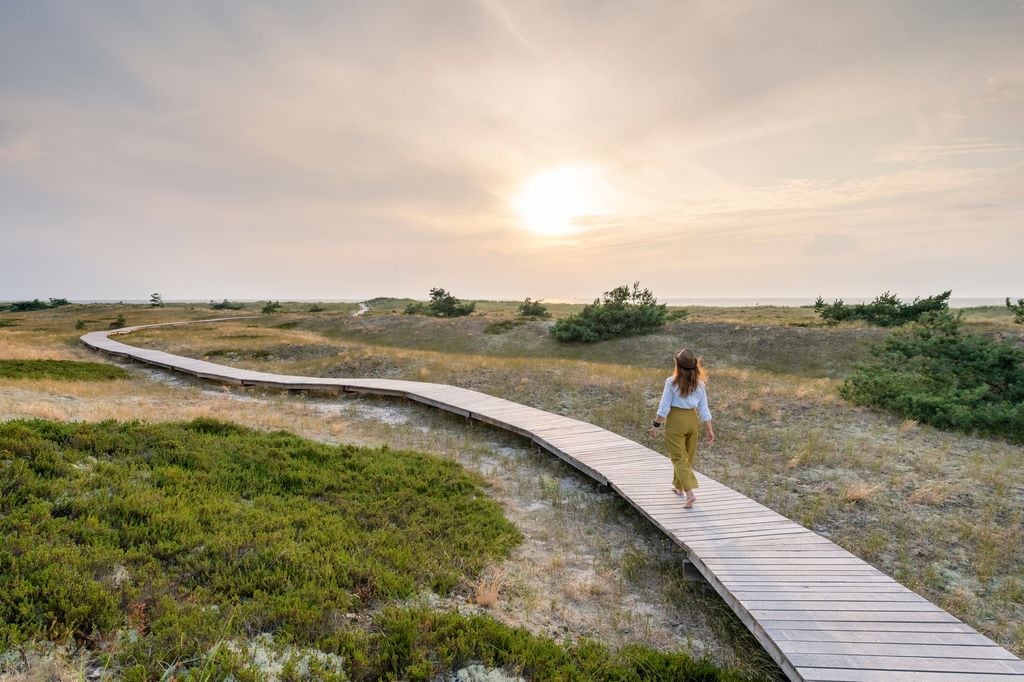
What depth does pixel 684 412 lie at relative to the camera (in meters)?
7.28

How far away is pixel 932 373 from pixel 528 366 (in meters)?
14.6

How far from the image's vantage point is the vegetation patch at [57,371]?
17413 millimetres

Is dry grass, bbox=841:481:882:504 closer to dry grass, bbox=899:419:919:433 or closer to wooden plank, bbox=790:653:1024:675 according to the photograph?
wooden plank, bbox=790:653:1024:675

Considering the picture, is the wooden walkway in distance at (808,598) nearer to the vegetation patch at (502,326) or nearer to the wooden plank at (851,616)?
the wooden plank at (851,616)

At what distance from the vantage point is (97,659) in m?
3.87

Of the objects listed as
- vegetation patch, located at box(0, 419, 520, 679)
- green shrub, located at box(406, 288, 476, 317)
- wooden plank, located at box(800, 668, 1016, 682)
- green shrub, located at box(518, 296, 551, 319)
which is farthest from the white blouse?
green shrub, located at box(406, 288, 476, 317)

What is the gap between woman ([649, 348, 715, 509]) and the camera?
23.5 feet

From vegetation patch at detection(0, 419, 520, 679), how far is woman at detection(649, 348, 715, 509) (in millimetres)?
2866

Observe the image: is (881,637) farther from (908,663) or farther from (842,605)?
(842,605)

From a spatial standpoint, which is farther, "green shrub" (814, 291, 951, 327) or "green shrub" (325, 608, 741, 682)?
"green shrub" (814, 291, 951, 327)

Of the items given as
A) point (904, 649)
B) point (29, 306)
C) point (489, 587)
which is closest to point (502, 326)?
point (489, 587)

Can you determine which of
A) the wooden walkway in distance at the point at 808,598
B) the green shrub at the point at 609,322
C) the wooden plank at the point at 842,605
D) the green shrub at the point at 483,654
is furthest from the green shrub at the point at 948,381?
the green shrub at the point at 609,322

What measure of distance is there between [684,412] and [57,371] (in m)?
24.0

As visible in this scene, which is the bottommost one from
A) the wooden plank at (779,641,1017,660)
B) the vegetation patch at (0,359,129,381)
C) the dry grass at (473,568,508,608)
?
the dry grass at (473,568,508,608)
